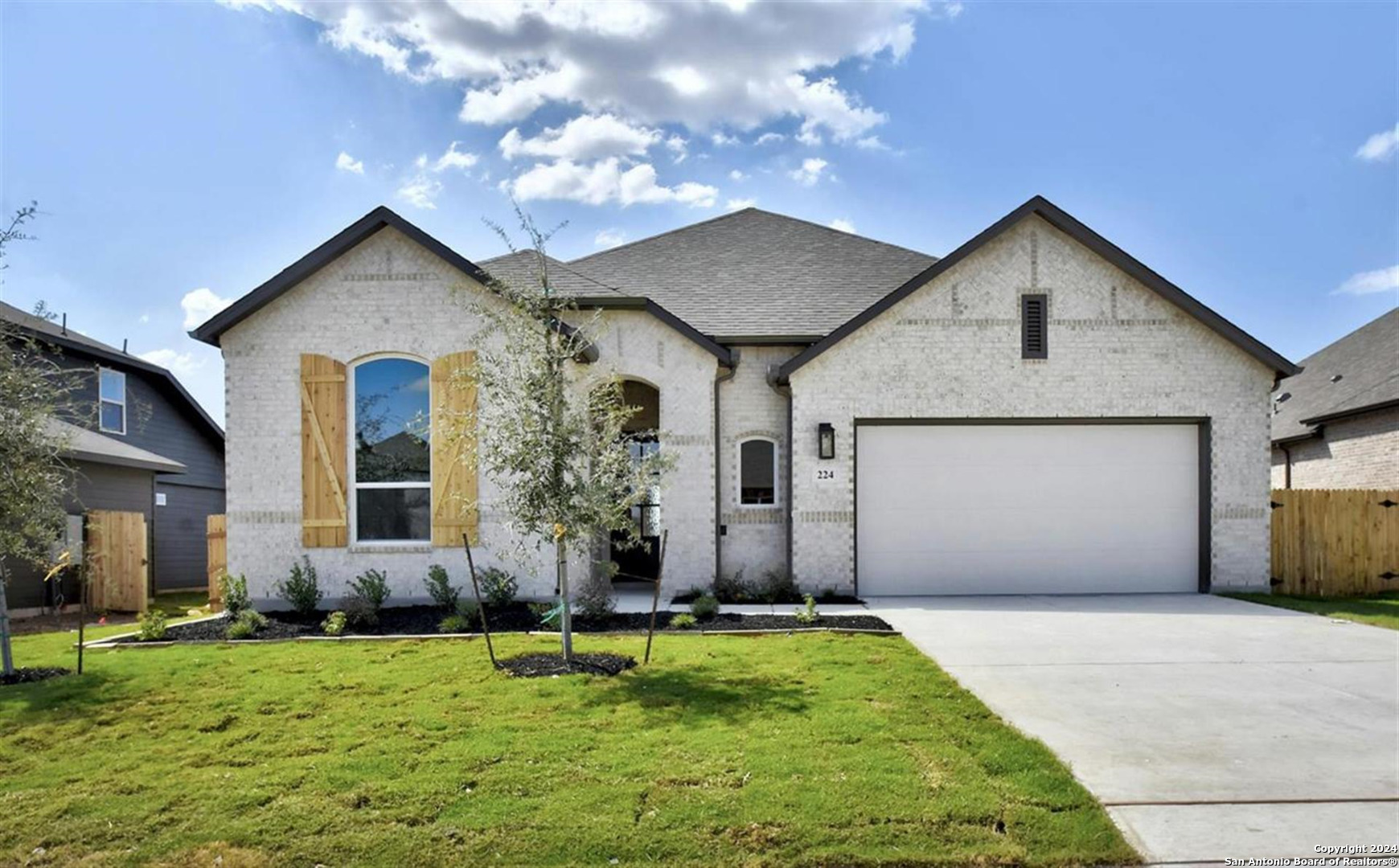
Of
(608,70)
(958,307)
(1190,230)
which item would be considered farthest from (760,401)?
(1190,230)

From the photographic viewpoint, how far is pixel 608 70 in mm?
11242

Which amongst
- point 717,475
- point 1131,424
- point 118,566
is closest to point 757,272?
point 717,475

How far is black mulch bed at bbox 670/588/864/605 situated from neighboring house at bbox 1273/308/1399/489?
36.2 feet

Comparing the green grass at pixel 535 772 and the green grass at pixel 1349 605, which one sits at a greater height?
the green grass at pixel 535 772

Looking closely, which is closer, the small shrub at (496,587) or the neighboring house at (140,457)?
the small shrub at (496,587)

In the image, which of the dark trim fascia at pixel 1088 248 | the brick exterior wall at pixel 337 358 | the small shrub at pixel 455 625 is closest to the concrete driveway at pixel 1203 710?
the dark trim fascia at pixel 1088 248

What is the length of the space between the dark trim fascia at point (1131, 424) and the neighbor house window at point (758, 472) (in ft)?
4.25

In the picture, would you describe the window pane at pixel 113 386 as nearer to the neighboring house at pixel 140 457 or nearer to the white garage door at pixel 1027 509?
the neighboring house at pixel 140 457

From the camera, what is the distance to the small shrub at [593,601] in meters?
10.3

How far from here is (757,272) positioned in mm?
15406

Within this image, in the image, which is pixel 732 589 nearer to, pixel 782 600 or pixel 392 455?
pixel 782 600

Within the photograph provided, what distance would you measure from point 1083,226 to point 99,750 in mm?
13216

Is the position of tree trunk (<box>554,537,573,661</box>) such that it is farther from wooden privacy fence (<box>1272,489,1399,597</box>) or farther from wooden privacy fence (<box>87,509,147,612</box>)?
wooden privacy fence (<box>1272,489,1399,597</box>)

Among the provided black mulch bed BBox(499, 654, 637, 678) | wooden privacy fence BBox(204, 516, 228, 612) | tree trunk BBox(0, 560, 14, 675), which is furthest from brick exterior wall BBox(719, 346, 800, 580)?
tree trunk BBox(0, 560, 14, 675)
